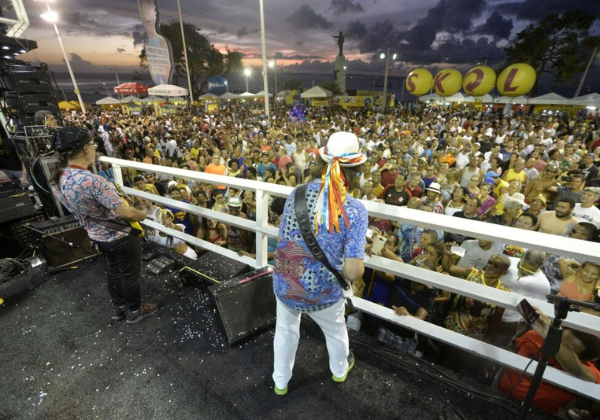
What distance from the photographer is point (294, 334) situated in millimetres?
1808

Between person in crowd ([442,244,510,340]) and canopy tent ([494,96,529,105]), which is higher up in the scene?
canopy tent ([494,96,529,105])

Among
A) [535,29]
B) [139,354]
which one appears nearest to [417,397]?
[139,354]

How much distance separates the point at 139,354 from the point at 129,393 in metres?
0.34

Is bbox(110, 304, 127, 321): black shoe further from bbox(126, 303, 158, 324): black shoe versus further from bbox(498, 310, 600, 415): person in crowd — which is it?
bbox(498, 310, 600, 415): person in crowd

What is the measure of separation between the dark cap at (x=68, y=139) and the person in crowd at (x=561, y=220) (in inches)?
237

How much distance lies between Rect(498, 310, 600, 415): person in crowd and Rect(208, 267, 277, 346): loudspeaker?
1725 mm

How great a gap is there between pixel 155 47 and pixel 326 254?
2029 centimetres

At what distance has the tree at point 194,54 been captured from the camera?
43.0 metres

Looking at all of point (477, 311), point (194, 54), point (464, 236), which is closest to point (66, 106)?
point (194, 54)

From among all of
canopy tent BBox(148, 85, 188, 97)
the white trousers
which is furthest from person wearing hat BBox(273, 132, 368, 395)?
canopy tent BBox(148, 85, 188, 97)

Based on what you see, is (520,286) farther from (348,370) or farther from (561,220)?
(348,370)

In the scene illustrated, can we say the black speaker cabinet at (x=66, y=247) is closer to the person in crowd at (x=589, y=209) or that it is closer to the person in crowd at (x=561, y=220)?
the person in crowd at (x=561, y=220)

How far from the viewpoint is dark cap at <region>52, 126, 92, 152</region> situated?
204cm

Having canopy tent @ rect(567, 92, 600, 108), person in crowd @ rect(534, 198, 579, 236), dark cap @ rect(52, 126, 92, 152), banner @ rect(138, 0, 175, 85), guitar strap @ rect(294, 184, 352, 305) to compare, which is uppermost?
banner @ rect(138, 0, 175, 85)
